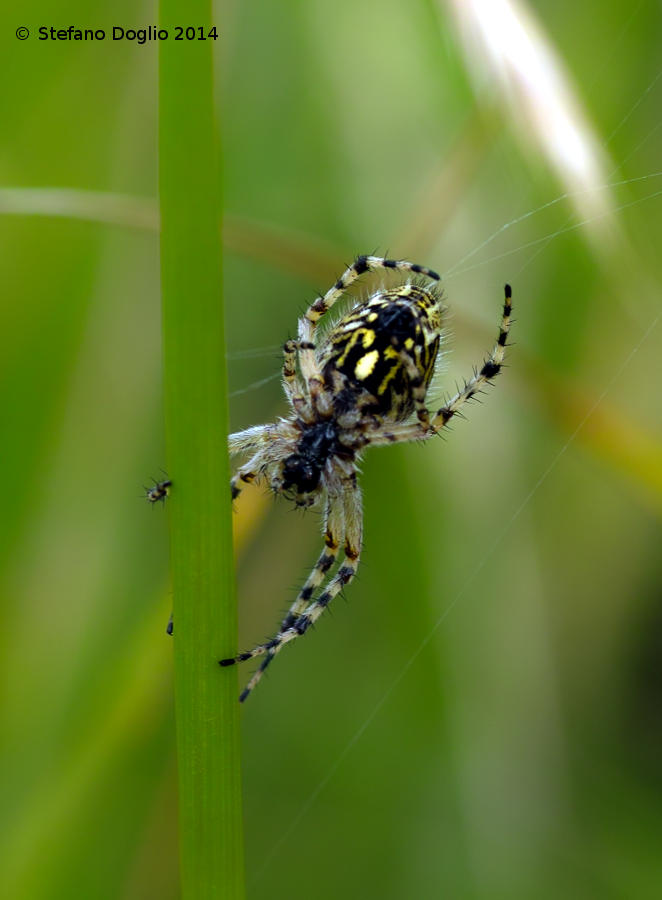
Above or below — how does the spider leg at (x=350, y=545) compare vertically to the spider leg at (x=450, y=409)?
below

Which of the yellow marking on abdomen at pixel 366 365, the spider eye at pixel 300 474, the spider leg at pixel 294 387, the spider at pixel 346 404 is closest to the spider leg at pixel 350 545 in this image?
the spider at pixel 346 404

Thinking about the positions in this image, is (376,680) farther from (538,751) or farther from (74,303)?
(74,303)

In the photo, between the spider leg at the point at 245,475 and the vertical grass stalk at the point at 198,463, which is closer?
the vertical grass stalk at the point at 198,463

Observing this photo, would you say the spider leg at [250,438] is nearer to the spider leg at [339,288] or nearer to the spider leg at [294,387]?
the spider leg at [294,387]

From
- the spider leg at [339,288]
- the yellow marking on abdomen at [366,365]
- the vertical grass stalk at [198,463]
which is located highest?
the spider leg at [339,288]

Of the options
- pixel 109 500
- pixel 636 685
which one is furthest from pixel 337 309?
pixel 636 685

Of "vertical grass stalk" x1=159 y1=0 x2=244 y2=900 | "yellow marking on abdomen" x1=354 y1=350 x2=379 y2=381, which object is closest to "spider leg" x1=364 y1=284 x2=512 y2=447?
"yellow marking on abdomen" x1=354 y1=350 x2=379 y2=381

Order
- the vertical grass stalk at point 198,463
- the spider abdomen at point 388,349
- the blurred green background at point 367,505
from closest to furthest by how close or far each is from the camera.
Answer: the vertical grass stalk at point 198,463 < the spider abdomen at point 388,349 < the blurred green background at point 367,505
